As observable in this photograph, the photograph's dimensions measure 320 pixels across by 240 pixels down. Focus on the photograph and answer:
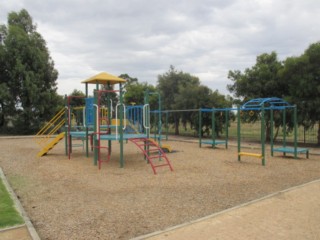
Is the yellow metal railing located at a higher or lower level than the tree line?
lower

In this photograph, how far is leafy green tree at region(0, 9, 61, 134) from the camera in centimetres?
2486

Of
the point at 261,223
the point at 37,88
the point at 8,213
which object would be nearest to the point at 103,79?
the point at 8,213

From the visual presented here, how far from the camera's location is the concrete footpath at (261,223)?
3880 mm

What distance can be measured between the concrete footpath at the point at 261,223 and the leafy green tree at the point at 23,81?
76.0 ft

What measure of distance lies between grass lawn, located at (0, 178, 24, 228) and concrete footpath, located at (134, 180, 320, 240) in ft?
6.07

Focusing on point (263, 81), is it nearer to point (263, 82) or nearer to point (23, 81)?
point (263, 82)

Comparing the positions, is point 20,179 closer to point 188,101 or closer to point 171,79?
point 188,101

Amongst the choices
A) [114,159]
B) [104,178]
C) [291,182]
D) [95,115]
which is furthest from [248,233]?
[114,159]

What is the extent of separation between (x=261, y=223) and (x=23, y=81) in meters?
24.5

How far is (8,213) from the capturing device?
4645mm

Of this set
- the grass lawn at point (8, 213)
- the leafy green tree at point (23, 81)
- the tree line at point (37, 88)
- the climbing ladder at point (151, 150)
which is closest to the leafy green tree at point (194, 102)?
the tree line at point (37, 88)

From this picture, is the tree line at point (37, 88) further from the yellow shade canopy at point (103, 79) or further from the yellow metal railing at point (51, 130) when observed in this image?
the yellow shade canopy at point (103, 79)

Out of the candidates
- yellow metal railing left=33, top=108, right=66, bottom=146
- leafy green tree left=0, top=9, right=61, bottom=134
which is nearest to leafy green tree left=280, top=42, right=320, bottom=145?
yellow metal railing left=33, top=108, right=66, bottom=146

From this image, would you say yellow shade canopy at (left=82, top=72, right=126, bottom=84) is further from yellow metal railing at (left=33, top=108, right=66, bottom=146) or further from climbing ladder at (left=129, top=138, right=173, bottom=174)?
yellow metal railing at (left=33, top=108, right=66, bottom=146)
